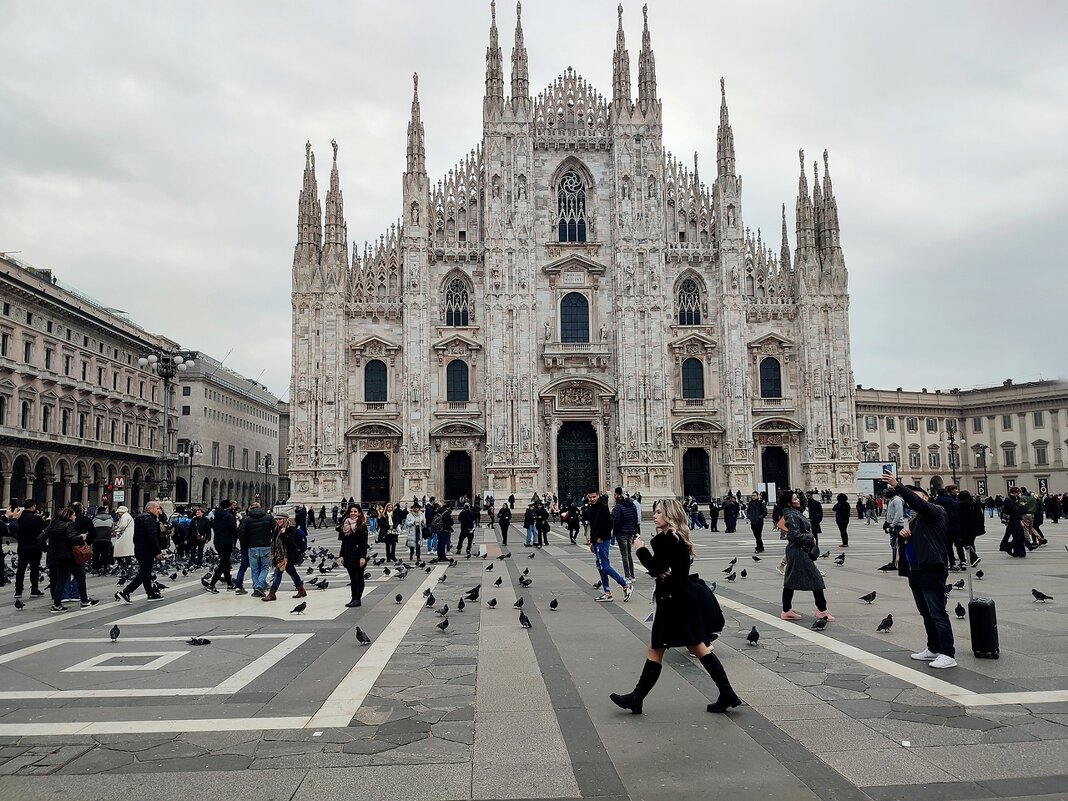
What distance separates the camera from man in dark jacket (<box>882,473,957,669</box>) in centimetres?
791

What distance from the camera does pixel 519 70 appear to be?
4800 cm

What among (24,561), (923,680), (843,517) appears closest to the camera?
(923,680)

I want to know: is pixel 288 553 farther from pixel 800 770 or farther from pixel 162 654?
pixel 800 770

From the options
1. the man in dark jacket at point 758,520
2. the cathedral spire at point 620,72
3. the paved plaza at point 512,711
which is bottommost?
the paved plaza at point 512,711

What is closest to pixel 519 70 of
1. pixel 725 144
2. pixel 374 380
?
pixel 725 144

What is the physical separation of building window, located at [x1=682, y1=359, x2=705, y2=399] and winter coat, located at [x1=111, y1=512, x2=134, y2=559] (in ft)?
117

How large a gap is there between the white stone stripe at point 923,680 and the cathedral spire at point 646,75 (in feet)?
142

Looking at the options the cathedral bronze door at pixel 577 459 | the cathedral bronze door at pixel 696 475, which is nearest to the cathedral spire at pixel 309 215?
the cathedral bronze door at pixel 577 459

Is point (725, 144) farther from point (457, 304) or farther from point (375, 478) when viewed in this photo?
point (375, 478)

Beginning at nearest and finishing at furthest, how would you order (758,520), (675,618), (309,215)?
(675,618) < (758,520) < (309,215)

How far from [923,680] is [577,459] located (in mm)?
40491

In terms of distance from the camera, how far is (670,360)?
47.9 m

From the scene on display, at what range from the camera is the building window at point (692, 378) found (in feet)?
159

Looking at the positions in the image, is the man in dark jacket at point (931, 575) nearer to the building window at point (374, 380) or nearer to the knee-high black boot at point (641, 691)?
the knee-high black boot at point (641, 691)
